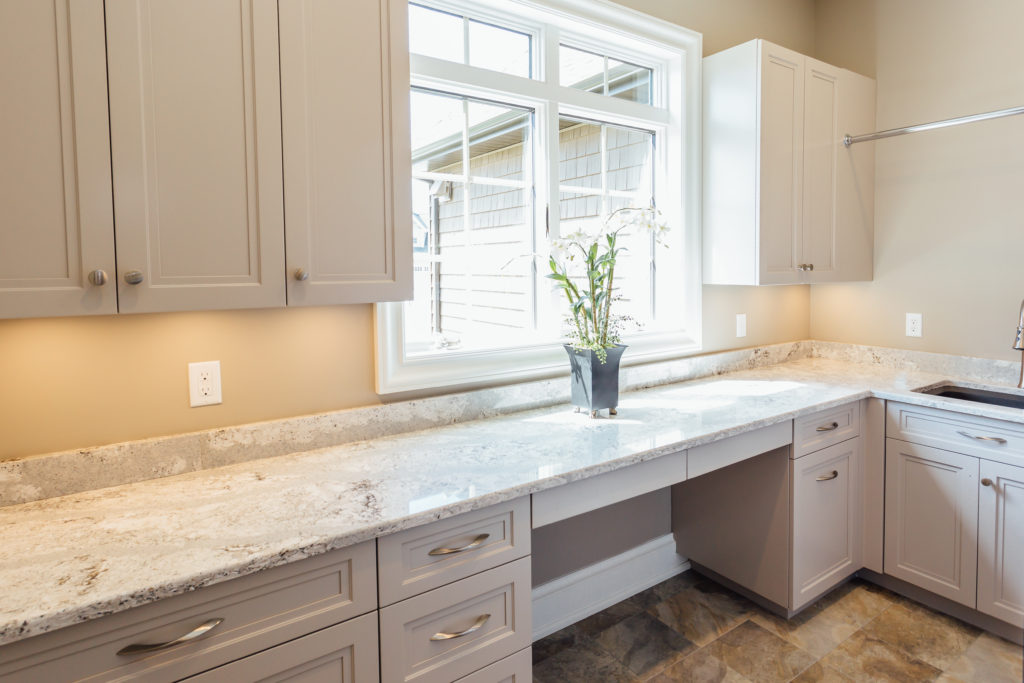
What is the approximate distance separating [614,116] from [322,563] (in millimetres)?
2066

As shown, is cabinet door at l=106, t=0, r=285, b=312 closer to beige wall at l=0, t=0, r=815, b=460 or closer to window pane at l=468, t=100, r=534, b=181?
beige wall at l=0, t=0, r=815, b=460

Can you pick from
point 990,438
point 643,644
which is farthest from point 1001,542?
point 643,644

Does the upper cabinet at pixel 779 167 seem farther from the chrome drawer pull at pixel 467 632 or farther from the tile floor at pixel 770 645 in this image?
the chrome drawer pull at pixel 467 632

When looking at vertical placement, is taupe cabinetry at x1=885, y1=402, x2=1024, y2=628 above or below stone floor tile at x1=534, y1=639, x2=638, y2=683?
above

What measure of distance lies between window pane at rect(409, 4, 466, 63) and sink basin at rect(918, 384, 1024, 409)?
223cm

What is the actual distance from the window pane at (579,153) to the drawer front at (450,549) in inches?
57.6

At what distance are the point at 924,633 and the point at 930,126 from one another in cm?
197

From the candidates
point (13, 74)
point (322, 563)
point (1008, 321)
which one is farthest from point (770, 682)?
point (13, 74)

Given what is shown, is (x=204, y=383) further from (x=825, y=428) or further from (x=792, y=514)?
(x=825, y=428)

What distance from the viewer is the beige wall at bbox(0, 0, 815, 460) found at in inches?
57.7

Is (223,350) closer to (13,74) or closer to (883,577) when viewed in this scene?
(13,74)

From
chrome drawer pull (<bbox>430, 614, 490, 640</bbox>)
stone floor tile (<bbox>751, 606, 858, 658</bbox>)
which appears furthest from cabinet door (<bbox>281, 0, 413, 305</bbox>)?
stone floor tile (<bbox>751, 606, 858, 658</bbox>)

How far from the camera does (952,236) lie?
2799 mm

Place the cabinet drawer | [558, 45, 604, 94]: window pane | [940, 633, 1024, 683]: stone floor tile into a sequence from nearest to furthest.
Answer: the cabinet drawer < [940, 633, 1024, 683]: stone floor tile < [558, 45, 604, 94]: window pane
